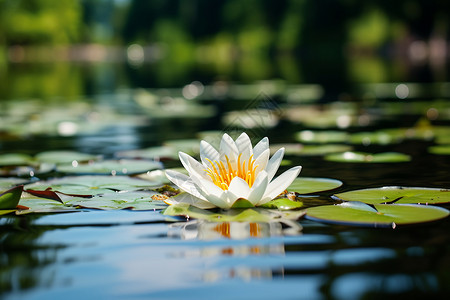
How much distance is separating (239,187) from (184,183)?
0.80ft

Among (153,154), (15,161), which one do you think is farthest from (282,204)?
(15,161)

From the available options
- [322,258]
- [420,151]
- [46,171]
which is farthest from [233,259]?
[420,151]

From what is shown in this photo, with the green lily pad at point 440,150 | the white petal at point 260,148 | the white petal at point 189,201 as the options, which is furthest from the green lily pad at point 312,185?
the green lily pad at point 440,150

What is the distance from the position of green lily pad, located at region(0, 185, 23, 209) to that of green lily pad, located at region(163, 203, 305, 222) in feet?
1.83

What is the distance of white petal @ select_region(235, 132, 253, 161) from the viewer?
2203 mm

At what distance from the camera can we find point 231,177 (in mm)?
2100

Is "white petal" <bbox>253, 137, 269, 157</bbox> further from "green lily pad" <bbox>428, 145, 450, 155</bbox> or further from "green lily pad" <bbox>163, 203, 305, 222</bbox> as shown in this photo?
"green lily pad" <bbox>428, 145, 450, 155</bbox>

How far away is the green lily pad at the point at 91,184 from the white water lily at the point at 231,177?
44 cm

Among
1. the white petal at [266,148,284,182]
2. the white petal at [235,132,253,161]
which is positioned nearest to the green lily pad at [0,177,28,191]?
the white petal at [235,132,253,161]

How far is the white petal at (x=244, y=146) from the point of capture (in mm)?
2203

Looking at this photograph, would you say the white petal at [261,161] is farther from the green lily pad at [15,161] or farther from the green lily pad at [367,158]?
the green lily pad at [15,161]

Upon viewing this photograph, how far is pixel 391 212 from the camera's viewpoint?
209 cm

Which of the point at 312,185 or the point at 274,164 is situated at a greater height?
the point at 274,164

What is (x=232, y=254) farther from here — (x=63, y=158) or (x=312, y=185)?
(x=63, y=158)
